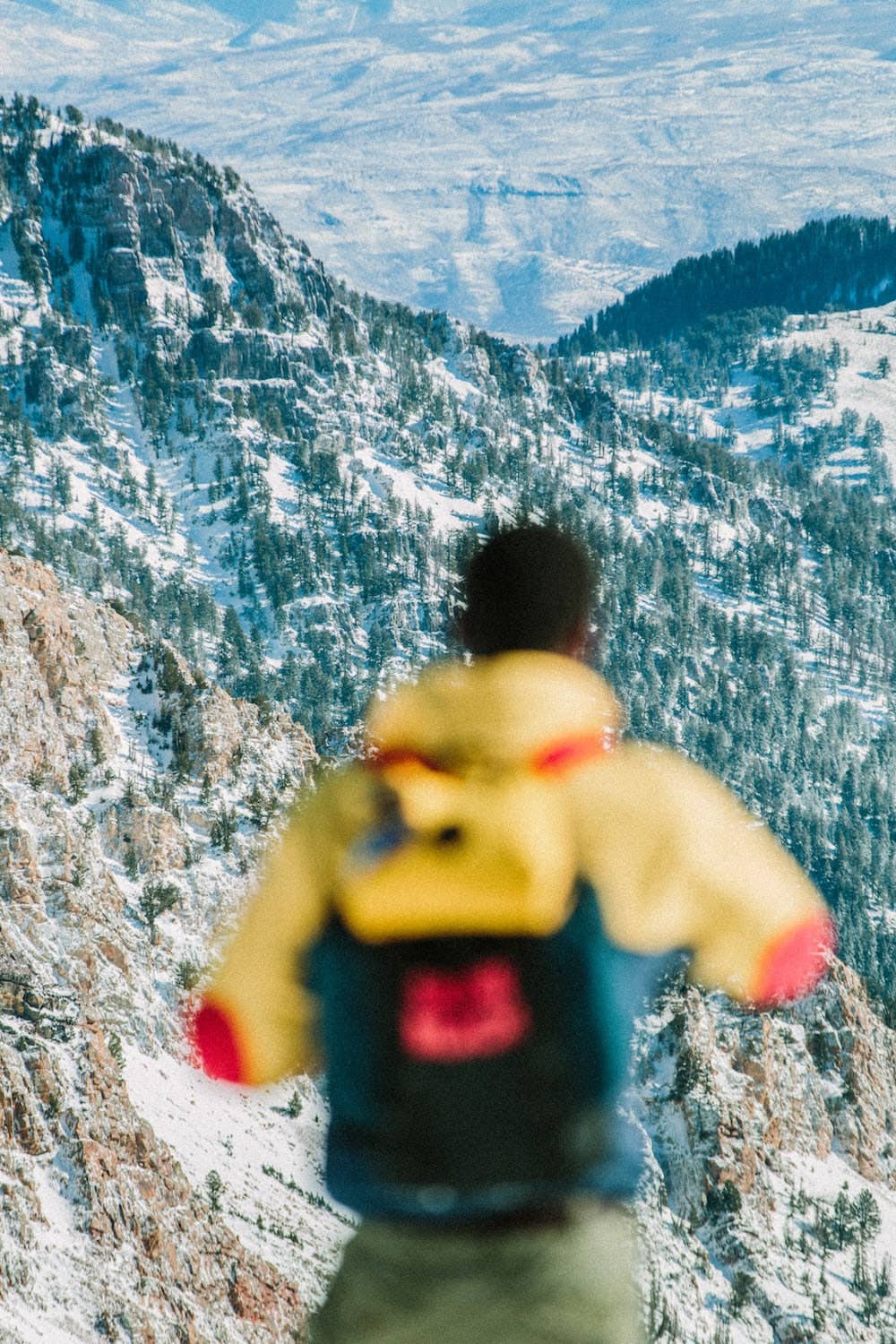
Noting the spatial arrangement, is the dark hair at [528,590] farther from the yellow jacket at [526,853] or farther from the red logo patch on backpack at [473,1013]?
the red logo patch on backpack at [473,1013]

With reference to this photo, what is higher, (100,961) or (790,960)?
(790,960)

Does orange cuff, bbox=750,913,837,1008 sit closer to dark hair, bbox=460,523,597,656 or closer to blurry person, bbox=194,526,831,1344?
blurry person, bbox=194,526,831,1344

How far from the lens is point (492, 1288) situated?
649 centimetres

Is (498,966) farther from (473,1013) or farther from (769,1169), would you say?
(769,1169)

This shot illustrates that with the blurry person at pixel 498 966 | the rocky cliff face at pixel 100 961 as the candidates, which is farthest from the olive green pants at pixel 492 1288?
the rocky cliff face at pixel 100 961

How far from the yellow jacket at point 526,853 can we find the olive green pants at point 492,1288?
110cm

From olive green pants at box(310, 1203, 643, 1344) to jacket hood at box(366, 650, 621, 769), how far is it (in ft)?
7.26

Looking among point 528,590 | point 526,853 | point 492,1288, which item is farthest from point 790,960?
point 528,590

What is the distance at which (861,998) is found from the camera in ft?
411

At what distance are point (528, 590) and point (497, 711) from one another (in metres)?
0.78

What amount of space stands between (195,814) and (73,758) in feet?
30.2

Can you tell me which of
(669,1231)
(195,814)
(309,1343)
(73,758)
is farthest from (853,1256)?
(309,1343)

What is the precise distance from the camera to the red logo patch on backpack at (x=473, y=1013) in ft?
21.4

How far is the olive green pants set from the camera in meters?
6.48
